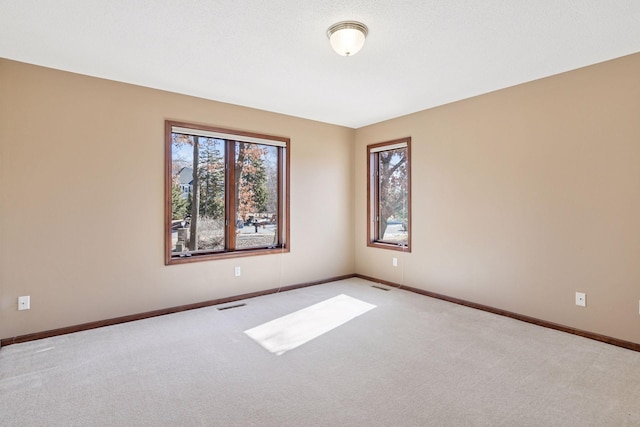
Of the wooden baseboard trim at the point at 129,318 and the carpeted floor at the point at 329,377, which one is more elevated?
the wooden baseboard trim at the point at 129,318

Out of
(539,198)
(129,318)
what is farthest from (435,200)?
(129,318)

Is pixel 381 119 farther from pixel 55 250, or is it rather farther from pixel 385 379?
pixel 55 250

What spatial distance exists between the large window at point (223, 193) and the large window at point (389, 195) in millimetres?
1394

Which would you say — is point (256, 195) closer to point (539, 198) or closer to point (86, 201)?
point (86, 201)

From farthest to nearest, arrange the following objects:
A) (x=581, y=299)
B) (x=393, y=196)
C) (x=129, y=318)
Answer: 1. (x=393, y=196)
2. (x=129, y=318)
3. (x=581, y=299)

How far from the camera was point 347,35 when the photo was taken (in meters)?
2.43

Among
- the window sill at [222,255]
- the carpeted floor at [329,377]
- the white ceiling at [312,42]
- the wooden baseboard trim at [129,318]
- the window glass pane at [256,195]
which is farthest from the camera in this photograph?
the window glass pane at [256,195]

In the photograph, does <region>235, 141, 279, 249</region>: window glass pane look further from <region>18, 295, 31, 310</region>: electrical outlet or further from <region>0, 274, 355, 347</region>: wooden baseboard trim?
<region>18, 295, 31, 310</region>: electrical outlet

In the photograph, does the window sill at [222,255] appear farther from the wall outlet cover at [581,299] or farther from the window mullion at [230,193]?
the wall outlet cover at [581,299]

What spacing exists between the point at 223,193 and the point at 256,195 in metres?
0.46

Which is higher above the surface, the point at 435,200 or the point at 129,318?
the point at 435,200

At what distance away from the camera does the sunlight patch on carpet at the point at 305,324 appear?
9.77 feet

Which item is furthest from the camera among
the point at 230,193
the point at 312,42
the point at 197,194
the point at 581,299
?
the point at 230,193

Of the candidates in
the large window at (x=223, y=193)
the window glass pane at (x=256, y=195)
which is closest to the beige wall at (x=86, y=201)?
the large window at (x=223, y=193)
